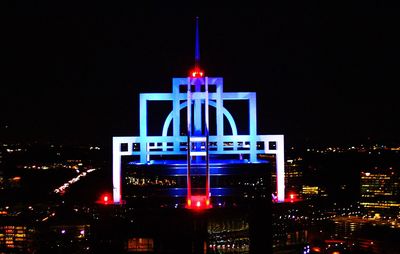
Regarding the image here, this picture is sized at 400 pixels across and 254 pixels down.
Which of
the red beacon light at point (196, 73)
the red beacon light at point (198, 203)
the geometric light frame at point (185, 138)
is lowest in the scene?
the red beacon light at point (198, 203)

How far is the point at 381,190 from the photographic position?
83.0m

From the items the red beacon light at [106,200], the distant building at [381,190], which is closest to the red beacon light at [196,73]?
the red beacon light at [106,200]

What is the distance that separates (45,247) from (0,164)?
73.1 ft

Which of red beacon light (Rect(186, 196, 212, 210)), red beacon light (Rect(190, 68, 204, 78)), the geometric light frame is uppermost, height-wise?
red beacon light (Rect(190, 68, 204, 78))

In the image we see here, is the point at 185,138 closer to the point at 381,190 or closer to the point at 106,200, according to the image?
the point at 106,200

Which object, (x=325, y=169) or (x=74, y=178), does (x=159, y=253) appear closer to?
(x=74, y=178)

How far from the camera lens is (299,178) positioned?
8562 centimetres

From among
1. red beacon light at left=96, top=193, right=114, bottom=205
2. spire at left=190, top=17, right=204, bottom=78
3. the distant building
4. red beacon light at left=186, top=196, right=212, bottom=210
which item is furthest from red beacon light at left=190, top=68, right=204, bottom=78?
the distant building

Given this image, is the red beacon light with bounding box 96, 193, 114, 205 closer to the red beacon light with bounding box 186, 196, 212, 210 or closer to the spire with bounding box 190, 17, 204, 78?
the red beacon light with bounding box 186, 196, 212, 210

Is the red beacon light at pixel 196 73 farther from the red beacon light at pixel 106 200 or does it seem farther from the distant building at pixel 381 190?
the distant building at pixel 381 190

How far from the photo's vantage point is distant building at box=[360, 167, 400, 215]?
8175 cm

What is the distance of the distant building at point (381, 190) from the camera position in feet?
268

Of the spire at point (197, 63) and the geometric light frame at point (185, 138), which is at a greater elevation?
the spire at point (197, 63)

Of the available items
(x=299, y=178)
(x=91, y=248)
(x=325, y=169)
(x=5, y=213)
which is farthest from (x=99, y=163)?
(x=91, y=248)
